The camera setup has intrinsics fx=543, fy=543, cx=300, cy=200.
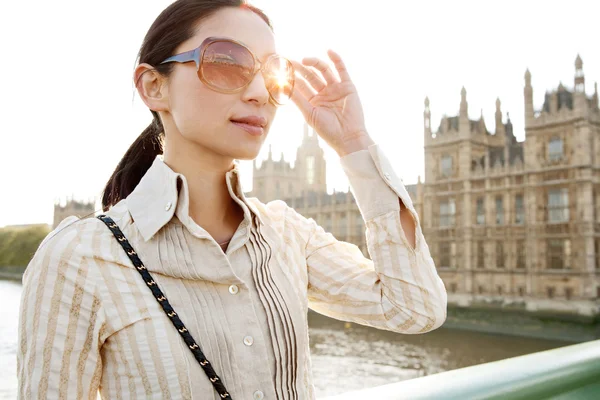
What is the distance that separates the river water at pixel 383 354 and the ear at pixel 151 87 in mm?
12009

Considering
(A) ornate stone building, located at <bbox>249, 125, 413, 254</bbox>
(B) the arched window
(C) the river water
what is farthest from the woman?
(A) ornate stone building, located at <bbox>249, 125, 413, 254</bbox>

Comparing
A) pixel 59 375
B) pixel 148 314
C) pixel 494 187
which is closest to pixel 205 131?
pixel 148 314

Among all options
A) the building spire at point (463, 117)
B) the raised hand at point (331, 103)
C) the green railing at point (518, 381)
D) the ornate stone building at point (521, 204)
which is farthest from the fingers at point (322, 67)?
the building spire at point (463, 117)

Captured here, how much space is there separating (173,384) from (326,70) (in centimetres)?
65

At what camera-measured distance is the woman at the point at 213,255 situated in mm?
716

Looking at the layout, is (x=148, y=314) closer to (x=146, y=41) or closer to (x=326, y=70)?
(x=146, y=41)

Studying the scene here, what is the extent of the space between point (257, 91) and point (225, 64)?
72 millimetres

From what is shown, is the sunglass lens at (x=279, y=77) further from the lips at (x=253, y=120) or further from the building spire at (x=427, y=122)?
the building spire at (x=427, y=122)

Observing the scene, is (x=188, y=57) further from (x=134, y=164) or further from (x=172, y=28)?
(x=134, y=164)

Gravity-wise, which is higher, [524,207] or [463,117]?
[463,117]

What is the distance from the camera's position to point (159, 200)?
819 millimetres

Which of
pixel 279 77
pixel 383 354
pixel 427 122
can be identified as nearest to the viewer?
pixel 279 77

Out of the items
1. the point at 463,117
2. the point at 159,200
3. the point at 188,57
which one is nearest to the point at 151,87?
the point at 188,57

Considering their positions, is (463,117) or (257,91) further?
(463,117)
